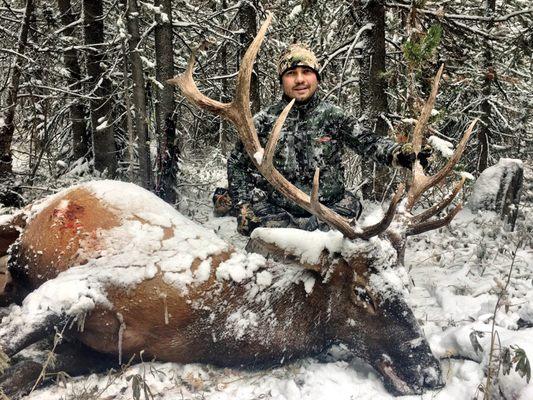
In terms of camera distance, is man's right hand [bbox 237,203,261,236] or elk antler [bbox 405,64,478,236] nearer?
elk antler [bbox 405,64,478,236]

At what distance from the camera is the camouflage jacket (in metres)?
4.26

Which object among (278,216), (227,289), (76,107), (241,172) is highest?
(76,107)

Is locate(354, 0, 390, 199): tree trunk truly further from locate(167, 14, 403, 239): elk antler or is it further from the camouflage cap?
locate(167, 14, 403, 239): elk antler

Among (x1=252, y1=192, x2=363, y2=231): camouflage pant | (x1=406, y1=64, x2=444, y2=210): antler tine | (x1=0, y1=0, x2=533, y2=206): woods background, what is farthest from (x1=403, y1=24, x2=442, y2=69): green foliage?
(x1=252, y1=192, x2=363, y2=231): camouflage pant

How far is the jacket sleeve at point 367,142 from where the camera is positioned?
380 centimetres

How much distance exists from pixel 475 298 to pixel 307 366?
1526mm

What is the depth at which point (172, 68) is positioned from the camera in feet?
20.8

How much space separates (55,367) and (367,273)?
6.83 feet

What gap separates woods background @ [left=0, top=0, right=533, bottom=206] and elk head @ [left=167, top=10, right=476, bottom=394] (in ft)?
6.00

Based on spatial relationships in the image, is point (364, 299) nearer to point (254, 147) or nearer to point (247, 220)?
point (254, 147)

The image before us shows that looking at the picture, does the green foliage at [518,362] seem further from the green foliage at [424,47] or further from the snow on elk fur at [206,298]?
the green foliage at [424,47]

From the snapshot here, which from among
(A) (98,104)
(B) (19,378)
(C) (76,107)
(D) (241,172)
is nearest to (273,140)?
(D) (241,172)

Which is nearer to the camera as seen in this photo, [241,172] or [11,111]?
[241,172]

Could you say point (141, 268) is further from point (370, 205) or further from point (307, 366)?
point (370, 205)
